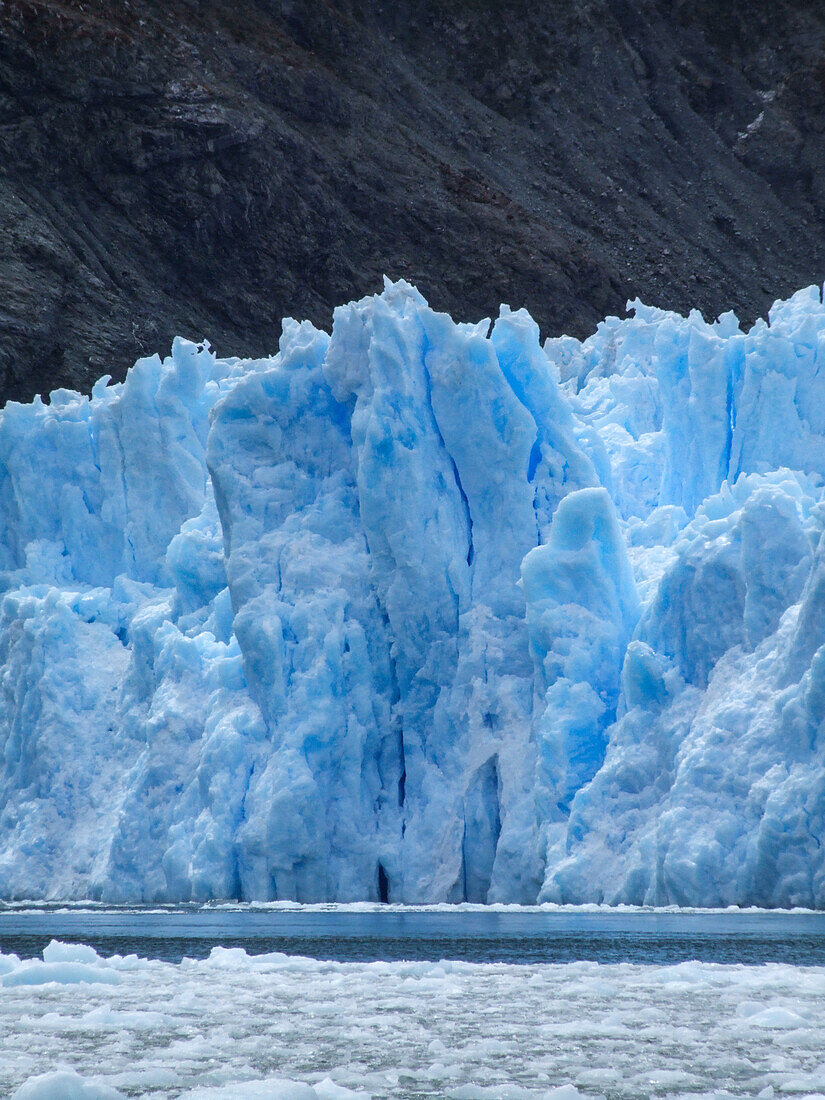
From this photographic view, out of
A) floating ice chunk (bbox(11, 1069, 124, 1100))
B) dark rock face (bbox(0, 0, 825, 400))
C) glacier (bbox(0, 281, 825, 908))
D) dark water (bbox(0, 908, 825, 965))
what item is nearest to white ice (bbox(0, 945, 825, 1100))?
floating ice chunk (bbox(11, 1069, 124, 1100))

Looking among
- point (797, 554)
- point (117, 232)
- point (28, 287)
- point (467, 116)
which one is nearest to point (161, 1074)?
point (797, 554)

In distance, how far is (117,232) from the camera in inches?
2047

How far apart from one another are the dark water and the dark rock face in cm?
3038

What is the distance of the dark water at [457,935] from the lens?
37.8 ft

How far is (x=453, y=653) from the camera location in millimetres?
19625

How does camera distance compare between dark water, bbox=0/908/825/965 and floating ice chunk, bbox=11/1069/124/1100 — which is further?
dark water, bbox=0/908/825/965

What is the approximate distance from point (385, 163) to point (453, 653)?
140 feet

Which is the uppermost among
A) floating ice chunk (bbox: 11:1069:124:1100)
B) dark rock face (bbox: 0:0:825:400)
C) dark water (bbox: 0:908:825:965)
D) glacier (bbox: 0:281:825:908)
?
A: dark rock face (bbox: 0:0:825:400)

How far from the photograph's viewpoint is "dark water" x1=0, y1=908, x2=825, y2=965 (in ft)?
37.8

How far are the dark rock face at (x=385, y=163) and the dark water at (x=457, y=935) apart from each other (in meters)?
30.4

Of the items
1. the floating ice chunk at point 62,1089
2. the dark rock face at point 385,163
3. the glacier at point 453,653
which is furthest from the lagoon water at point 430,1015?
the dark rock face at point 385,163

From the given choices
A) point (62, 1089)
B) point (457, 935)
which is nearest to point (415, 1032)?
point (62, 1089)

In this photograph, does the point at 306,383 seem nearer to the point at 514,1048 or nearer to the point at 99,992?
the point at 99,992

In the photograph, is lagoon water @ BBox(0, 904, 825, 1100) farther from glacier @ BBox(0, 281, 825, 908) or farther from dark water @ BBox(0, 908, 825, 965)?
glacier @ BBox(0, 281, 825, 908)
